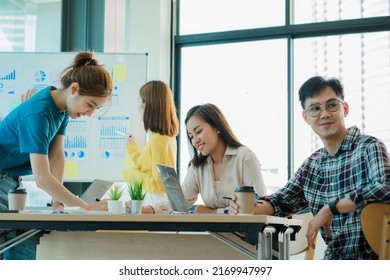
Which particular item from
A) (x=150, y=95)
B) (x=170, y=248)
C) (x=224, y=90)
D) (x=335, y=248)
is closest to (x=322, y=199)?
(x=335, y=248)

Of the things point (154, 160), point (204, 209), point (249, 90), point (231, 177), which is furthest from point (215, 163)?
point (249, 90)

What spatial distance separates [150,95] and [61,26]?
5.49 ft

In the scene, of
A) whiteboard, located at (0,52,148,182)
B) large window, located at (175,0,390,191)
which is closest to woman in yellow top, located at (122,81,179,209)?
whiteboard, located at (0,52,148,182)

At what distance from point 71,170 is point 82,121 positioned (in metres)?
0.39

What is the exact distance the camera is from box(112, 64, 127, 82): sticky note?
4.41m

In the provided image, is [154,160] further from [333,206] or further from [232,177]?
[333,206]

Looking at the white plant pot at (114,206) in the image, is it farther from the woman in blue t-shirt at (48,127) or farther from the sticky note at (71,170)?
the sticky note at (71,170)

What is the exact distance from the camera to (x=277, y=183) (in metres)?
4.83

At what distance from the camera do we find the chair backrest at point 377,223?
6.23ft

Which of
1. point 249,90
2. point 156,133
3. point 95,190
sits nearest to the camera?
point 95,190

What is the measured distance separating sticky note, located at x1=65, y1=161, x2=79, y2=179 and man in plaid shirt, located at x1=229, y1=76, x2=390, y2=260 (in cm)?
225

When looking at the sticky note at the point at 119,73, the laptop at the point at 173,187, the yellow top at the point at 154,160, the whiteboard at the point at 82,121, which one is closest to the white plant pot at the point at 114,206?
the laptop at the point at 173,187

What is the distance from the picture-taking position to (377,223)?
191cm
